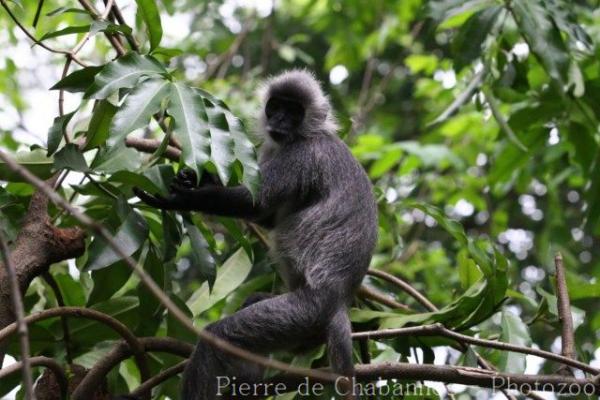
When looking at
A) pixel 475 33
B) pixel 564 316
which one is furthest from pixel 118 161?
pixel 475 33

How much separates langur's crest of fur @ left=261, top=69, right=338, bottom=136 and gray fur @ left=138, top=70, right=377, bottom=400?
0.02 m

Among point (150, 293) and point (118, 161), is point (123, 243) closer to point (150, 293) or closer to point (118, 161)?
point (118, 161)

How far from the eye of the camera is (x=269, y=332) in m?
4.15

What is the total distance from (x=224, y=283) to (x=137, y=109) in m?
1.91

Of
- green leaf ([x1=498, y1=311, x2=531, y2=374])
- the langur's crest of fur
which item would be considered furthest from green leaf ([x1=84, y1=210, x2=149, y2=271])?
green leaf ([x1=498, y1=311, x2=531, y2=374])

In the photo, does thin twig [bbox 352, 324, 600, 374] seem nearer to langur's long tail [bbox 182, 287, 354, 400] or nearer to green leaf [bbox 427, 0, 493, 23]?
langur's long tail [bbox 182, 287, 354, 400]

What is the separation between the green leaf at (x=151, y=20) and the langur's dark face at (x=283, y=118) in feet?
4.59

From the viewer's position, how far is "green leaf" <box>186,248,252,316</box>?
4.84 metres

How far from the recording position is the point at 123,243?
12.2 feet

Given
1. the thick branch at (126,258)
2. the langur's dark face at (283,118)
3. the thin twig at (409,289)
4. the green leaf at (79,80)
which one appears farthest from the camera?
the langur's dark face at (283,118)

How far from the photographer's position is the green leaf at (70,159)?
3.63m

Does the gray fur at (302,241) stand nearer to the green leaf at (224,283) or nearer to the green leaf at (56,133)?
the green leaf at (224,283)

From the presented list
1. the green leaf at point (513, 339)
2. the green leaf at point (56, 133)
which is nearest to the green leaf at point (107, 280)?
the green leaf at point (56, 133)

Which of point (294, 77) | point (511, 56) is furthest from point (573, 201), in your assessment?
point (294, 77)
